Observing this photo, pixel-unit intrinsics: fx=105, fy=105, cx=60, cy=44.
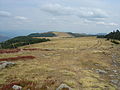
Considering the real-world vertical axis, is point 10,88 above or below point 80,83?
above

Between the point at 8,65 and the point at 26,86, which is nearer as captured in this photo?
the point at 26,86

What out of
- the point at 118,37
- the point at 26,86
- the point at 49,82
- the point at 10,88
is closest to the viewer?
the point at 10,88

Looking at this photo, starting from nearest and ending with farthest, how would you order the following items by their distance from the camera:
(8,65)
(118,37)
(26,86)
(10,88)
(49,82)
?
(10,88) < (26,86) < (49,82) < (8,65) < (118,37)

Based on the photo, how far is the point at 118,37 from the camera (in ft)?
307

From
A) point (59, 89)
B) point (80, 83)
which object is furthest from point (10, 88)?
point (80, 83)

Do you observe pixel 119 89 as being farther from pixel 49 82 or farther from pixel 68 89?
pixel 49 82

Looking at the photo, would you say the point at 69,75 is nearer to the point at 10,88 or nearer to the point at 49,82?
the point at 49,82

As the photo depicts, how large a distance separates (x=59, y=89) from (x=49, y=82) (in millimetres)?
1846

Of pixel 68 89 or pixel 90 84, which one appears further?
pixel 90 84

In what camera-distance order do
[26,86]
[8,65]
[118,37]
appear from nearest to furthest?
[26,86] → [8,65] → [118,37]

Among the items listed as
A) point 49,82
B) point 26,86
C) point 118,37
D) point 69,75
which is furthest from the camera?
point 118,37

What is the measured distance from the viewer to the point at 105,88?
10.5 meters

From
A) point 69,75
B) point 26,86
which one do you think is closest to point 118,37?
point 69,75

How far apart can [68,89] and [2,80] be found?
7452 mm
